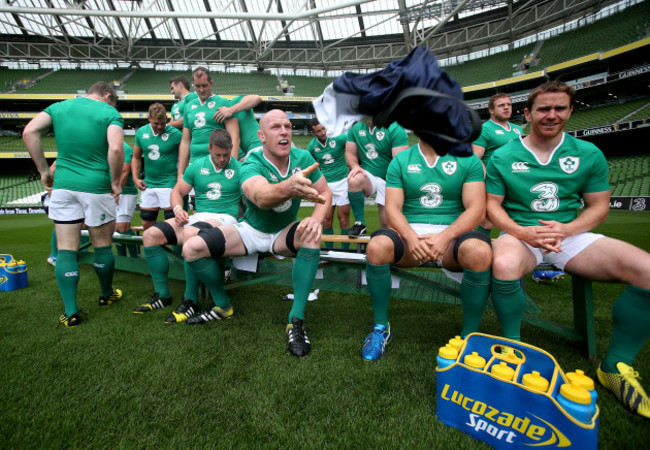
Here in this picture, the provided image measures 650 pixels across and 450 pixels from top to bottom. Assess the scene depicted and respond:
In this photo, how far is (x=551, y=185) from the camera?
2166 mm

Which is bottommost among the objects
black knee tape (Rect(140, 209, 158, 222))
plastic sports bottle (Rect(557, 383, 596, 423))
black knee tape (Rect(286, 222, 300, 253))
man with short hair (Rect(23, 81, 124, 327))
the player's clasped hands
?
plastic sports bottle (Rect(557, 383, 596, 423))

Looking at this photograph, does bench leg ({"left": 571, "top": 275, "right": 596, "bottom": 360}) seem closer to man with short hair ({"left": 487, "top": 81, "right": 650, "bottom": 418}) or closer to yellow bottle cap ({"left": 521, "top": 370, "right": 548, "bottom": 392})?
man with short hair ({"left": 487, "top": 81, "right": 650, "bottom": 418})

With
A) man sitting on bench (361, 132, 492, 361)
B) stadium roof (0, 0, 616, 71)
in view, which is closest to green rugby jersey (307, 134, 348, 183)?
man sitting on bench (361, 132, 492, 361)

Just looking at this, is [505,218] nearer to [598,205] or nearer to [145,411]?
[598,205]

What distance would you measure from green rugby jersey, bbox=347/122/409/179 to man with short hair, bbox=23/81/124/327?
276cm

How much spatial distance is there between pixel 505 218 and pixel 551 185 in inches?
13.8

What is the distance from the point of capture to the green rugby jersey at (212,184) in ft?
11.6

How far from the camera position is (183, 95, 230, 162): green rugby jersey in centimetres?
422

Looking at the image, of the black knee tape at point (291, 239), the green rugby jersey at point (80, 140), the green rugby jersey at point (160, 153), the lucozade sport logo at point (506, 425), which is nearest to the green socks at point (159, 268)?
the green rugby jersey at point (80, 140)

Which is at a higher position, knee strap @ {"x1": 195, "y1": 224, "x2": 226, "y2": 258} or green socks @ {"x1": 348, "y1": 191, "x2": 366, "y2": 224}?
knee strap @ {"x1": 195, "y1": 224, "x2": 226, "y2": 258}

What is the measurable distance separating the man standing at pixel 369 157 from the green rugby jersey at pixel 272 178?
1.26 meters

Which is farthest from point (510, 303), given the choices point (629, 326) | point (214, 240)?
point (214, 240)

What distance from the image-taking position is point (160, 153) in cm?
477

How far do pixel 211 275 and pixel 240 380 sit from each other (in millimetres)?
1098
